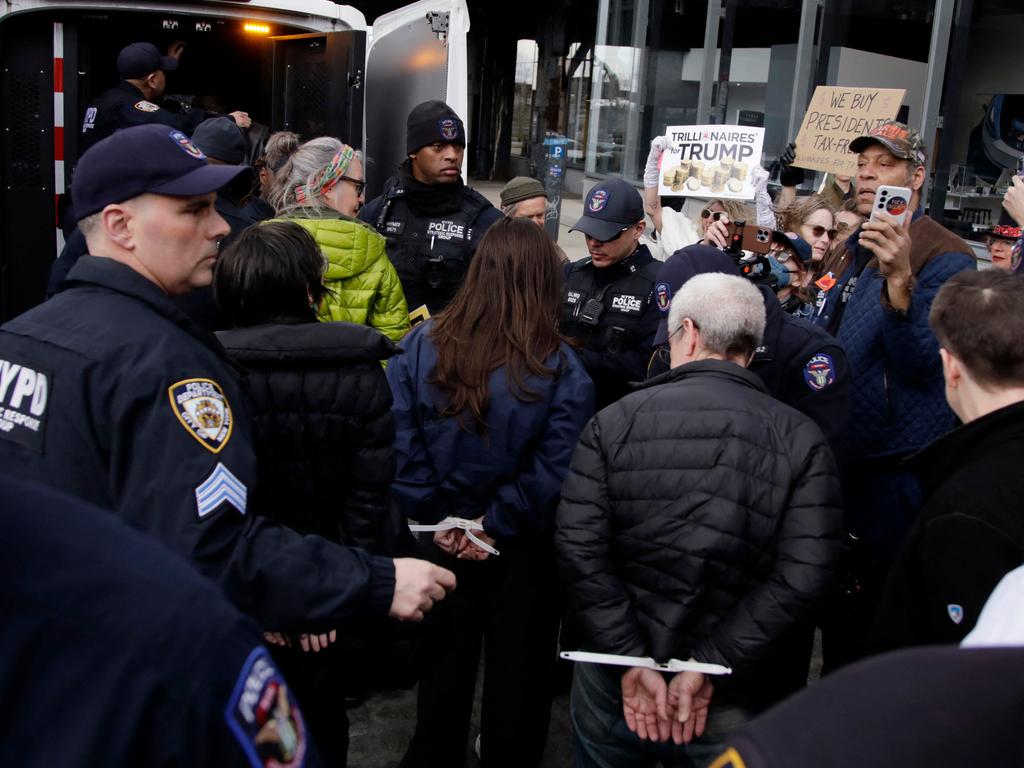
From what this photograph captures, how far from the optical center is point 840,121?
208 inches

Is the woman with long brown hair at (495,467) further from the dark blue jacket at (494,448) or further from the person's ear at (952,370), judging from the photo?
the person's ear at (952,370)

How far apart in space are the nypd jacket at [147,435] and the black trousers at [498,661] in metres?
1.23

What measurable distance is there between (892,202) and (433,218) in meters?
2.40

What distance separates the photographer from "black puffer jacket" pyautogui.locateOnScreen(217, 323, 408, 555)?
258cm

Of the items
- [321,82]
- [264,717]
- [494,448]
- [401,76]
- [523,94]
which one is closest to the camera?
[264,717]

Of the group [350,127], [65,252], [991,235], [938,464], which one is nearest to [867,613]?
[938,464]

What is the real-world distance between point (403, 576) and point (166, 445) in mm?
582

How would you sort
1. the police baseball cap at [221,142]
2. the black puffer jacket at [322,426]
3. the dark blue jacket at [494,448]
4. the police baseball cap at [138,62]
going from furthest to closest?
the police baseball cap at [138,62], the police baseball cap at [221,142], the dark blue jacket at [494,448], the black puffer jacket at [322,426]

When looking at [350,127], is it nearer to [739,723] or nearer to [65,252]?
[65,252]

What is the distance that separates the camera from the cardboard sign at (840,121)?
16.7ft

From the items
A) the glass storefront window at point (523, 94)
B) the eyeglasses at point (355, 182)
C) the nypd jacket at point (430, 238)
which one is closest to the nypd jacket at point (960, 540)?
the eyeglasses at point (355, 182)

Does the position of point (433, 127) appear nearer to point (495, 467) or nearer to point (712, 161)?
point (712, 161)

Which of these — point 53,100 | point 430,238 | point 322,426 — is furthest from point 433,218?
point 53,100

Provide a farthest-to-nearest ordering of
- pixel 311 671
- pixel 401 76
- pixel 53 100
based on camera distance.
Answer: pixel 401 76 < pixel 53 100 < pixel 311 671
